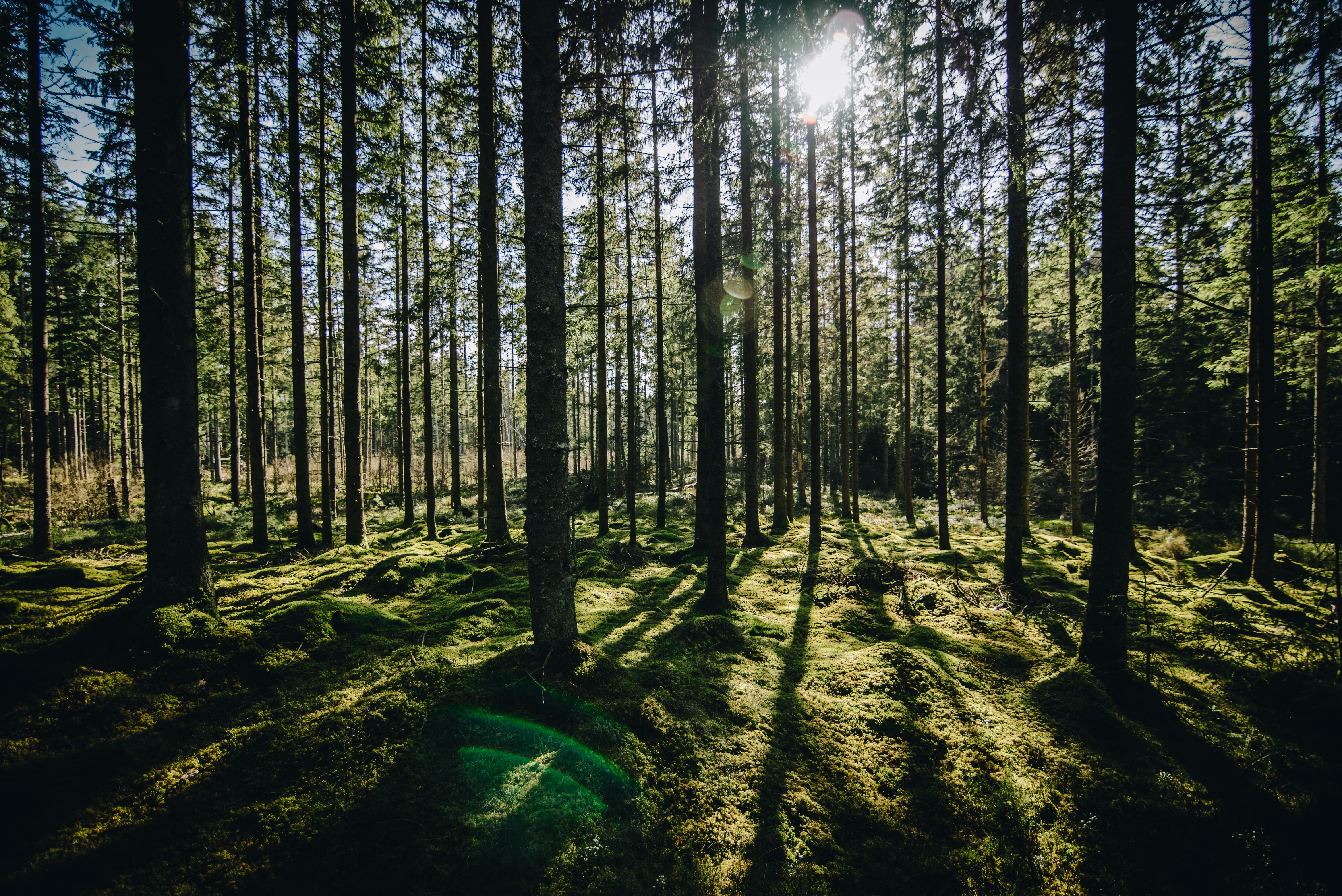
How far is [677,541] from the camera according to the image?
1402cm

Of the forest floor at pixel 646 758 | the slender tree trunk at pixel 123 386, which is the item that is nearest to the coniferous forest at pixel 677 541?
the forest floor at pixel 646 758

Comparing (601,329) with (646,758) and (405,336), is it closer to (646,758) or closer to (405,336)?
(405,336)

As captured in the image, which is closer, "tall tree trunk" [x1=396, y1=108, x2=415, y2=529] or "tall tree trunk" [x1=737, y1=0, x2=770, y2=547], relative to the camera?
"tall tree trunk" [x1=737, y1=0, x2=770, y2=547]

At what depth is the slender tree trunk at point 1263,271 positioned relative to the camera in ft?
21.5

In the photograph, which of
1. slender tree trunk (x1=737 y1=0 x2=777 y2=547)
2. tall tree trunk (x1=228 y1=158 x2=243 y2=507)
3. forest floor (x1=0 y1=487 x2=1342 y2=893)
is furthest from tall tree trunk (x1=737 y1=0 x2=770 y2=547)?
tall tree trunk (x1=228 y1=158 x2=243 y2=507)

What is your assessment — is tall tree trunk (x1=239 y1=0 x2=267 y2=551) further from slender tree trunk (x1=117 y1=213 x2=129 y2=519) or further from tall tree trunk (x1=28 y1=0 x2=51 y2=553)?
slender tree trunk (x1=117 y1=213 x2=129 y2=519)

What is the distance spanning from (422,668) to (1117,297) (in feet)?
29.0

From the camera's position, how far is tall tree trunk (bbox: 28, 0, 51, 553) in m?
8.92

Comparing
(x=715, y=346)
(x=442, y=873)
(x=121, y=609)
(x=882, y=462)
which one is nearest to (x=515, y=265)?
(x=715, y=346)

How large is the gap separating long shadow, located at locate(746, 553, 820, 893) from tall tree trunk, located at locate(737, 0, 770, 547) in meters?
5.33

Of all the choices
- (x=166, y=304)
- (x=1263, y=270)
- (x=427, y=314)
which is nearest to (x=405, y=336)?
(x=427, y=314)

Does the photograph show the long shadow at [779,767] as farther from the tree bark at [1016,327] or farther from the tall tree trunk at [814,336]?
the tall tree trunk at [814,336]

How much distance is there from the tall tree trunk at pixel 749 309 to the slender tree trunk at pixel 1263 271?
7351 mm

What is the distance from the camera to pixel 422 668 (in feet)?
14.1
